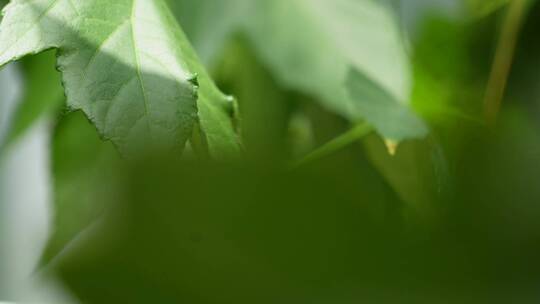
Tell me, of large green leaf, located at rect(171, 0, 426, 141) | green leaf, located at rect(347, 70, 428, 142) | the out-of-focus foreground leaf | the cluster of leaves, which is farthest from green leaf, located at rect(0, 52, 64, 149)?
the out-of-focus foreground leaf

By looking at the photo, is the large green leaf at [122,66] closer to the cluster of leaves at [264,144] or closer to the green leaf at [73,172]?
the cluster of leaves at [264,144]

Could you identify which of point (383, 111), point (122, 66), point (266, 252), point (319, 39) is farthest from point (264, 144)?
point (319, 39)

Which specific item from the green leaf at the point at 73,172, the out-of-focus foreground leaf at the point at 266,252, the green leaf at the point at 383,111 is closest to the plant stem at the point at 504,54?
the green leaf at the point at 383,111

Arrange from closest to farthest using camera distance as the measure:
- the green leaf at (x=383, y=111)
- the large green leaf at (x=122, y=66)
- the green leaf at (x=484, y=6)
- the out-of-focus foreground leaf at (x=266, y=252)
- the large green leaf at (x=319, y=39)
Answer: the out-of-focus foreground leaf at (x=266, y=252) → the large green leaf at (x=122, y=66) → the green leaf at (x=383, y=111) → the large green leaf at (x=319, y=39) → the green leaf at (x=484, y=6)

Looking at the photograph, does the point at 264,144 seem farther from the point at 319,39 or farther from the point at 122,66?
the point at 319,39

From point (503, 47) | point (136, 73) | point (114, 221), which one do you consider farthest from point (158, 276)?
point (503, 47)

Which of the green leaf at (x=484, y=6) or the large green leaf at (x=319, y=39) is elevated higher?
the large green leaf at (x=319, y=39)

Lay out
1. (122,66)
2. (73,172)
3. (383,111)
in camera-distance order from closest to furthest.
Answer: (122,66)
(383,111)
(73,172)
